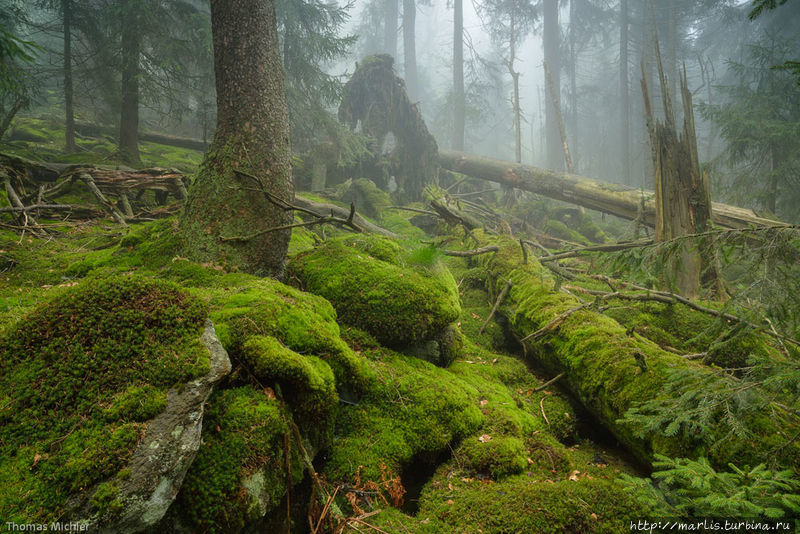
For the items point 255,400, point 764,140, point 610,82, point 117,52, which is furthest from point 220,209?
point 610,82

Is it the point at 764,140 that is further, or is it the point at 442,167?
the point at 442,167

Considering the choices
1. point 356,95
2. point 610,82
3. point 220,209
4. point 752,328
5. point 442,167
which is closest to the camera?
point 752,328

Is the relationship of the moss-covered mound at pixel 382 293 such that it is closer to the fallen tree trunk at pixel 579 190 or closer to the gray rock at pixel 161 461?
the gray rock at pixel 161 461

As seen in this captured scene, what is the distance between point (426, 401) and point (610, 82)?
4809 centimetres

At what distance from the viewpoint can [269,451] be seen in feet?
6.31

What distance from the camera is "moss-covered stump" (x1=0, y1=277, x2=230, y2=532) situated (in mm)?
1339

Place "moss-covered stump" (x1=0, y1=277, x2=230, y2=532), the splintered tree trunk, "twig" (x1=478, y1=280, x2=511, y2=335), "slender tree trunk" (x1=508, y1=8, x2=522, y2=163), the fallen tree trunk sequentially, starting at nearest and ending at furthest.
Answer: "moss-covered stump" (x1=0, y1=277, x2=230, y2=532), "twig" (x1=478, y1=280, x2=511, y2=335), the splintered tree trunk, the fallen tree trunk, "slender tree trunk" (x1=508, y1=8, x2=522, y2=163)

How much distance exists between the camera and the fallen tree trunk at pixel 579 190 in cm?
864

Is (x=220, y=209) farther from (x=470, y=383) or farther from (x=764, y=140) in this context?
(x=764, y=140)

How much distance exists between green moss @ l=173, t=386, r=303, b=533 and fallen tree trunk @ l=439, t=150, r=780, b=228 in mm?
9028

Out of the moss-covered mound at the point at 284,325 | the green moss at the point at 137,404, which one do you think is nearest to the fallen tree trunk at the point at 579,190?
the moss-covered mound at the point at 284,325

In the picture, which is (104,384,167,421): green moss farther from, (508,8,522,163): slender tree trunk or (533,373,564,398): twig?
(508,8,522,163): slender tree trunk

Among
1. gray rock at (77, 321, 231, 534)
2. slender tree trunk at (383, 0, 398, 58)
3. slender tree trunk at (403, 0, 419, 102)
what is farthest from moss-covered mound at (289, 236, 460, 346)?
slender tree trunk at (383, 0, 398, 58)

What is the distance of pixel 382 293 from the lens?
3.74 meters
